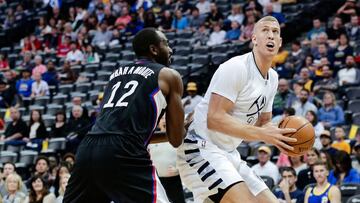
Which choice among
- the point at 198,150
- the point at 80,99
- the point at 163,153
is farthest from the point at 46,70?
the point at 198,150

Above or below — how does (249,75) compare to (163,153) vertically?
above

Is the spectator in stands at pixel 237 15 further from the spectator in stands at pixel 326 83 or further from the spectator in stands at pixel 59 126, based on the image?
the spectator in stands at pixel 59 126

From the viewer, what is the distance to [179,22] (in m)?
19.9

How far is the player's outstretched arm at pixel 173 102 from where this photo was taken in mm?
5539

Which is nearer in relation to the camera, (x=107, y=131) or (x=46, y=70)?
(x=107, y=131)

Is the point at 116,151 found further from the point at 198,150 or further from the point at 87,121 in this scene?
the point at 87,121

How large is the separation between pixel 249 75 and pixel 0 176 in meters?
6.74

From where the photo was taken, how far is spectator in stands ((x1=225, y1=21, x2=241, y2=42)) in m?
18.1

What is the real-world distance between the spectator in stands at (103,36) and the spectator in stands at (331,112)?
8.76 m

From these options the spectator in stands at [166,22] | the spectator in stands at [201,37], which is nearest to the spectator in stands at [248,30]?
the spectator in stands at [201,37]

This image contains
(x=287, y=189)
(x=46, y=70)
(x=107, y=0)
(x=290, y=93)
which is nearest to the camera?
(x=287, y=189)

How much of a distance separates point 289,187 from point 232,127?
14.8 feet

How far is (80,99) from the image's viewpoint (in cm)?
1631

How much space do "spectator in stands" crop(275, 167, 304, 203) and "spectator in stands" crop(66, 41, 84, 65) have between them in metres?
10.1
